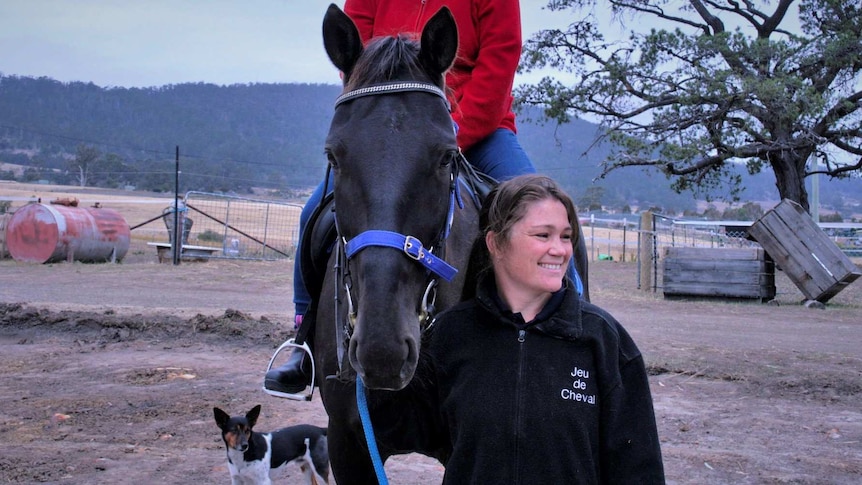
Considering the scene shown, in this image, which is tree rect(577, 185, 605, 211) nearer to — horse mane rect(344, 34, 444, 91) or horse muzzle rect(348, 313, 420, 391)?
horse mane rect(344, 34, 444, 91)

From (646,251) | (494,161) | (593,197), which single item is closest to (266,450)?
(494,161)

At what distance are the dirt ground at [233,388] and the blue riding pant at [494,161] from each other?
203 cm

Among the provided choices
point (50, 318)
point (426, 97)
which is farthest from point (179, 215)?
point (426, 97)

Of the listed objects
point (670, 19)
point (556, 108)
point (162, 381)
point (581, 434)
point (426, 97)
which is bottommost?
point (162, 381)

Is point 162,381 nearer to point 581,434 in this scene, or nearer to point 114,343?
point 114,343

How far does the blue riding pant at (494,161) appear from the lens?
11.7 feet

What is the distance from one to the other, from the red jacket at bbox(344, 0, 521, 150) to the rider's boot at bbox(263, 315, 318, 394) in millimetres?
1252

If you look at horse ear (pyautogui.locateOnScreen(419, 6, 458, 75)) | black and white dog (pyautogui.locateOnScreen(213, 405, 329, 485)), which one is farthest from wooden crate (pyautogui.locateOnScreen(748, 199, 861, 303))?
horse ear (pyautogui.locateOnScreen(419, 6, 458, 75))

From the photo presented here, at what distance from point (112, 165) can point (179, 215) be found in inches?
3252

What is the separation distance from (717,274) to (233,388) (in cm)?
1148

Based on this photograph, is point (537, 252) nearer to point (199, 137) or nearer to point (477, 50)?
point (477, 50)

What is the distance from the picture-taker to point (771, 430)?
610 centimetres

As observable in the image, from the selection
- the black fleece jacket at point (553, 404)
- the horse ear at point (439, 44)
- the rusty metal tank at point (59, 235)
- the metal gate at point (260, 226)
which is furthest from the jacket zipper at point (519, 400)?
the metal gate at point (260, 226)

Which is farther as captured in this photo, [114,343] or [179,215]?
[179,215]
